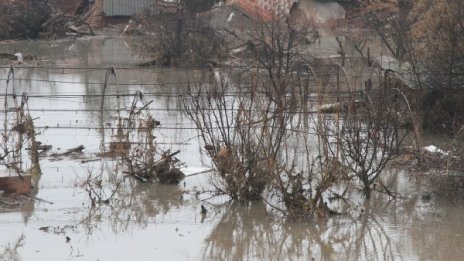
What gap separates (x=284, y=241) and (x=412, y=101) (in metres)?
6.81

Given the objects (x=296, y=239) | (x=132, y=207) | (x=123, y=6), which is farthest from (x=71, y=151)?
(x=123, y=6)

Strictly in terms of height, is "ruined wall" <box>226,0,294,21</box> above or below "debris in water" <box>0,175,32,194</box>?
above

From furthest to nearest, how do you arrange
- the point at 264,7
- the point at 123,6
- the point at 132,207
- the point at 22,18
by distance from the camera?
the point at 123,6, the point at 264,7, the point at 22,18, the point at 132,207

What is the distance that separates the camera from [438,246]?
7.84 metres

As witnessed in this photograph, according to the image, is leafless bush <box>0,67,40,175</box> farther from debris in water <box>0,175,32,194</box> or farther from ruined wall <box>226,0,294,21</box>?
ruined wall <box>226,0,294,21</box>

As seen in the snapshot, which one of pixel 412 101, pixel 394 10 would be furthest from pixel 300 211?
pixel 394 10

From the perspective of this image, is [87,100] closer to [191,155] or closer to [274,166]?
[191,155]

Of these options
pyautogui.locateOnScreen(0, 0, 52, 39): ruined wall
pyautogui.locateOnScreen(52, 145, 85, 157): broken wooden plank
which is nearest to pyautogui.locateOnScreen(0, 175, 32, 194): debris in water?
pyautogui.locateOnScreen(52, 145, 85, 157): broken wooden plank

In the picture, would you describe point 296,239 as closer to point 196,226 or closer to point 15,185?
point 196,226

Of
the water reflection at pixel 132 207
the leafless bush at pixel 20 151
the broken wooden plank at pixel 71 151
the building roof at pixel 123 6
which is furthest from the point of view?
the building roof at pixel 123 6

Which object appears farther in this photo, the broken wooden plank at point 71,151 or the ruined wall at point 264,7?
the ruined wall at point 264,7

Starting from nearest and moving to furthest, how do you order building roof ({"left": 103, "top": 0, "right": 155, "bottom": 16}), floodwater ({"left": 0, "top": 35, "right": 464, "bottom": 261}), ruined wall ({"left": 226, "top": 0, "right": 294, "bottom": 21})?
1. floodwater ({"left": 0, "top": 35, "right": 464, "bottom": 261})
2. ruined wall ({"left": 226, "top": 0, "right": 294, "bottom": 21})
3. building roof ({"left": 103, "top": 0, "right": 155, "bottom": 16})

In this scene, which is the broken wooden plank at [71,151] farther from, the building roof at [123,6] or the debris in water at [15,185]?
the building roof at [123,6]

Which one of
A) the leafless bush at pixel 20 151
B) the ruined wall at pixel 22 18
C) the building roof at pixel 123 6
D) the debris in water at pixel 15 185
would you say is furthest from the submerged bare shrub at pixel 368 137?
the building roof at pixel 123 6
